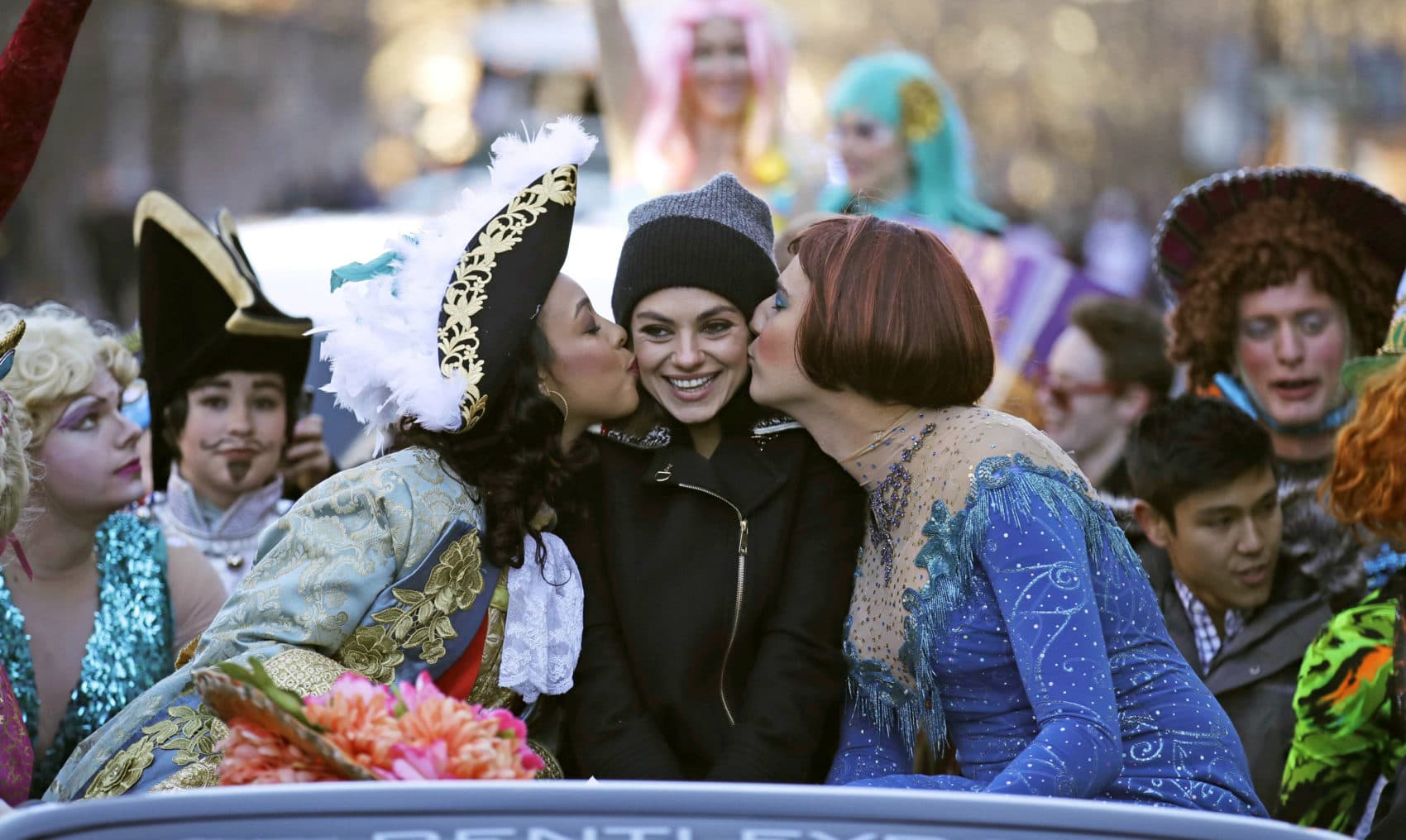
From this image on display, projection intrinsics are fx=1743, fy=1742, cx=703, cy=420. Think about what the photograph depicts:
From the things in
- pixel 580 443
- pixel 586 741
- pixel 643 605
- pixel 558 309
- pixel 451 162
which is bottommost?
pixel 586 741

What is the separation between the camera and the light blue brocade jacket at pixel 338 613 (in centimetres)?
337

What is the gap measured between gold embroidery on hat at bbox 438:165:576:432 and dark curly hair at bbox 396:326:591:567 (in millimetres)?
72

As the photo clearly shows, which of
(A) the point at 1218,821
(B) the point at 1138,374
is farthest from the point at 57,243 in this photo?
(A) the point at 1218,821

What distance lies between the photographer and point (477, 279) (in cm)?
370

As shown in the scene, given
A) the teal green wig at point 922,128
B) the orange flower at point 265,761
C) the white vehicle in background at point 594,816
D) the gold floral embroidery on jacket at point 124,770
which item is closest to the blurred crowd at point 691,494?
the gold floral embroidery on jacket at point 124,770

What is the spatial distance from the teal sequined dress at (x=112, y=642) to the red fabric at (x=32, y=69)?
121 cm

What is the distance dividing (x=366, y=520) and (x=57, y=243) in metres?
20.0

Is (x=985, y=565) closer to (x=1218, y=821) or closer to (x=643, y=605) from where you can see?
(x=643, y=605)

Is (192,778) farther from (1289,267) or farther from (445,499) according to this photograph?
(1289,267)

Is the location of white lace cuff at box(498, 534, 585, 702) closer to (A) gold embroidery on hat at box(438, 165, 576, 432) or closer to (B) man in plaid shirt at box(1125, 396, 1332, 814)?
(A) gold embroidery on hat at box(438, 165, 576, 432)

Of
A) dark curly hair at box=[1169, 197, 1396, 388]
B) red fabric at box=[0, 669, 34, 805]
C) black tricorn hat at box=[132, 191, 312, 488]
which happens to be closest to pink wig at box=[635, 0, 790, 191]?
dark curly hair at box=[1169, 197, 1396, 388]

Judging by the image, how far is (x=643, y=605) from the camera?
3756 mm

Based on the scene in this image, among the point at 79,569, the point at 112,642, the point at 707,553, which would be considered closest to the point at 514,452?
the point at 707,553

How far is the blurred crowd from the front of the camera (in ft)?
11.6
